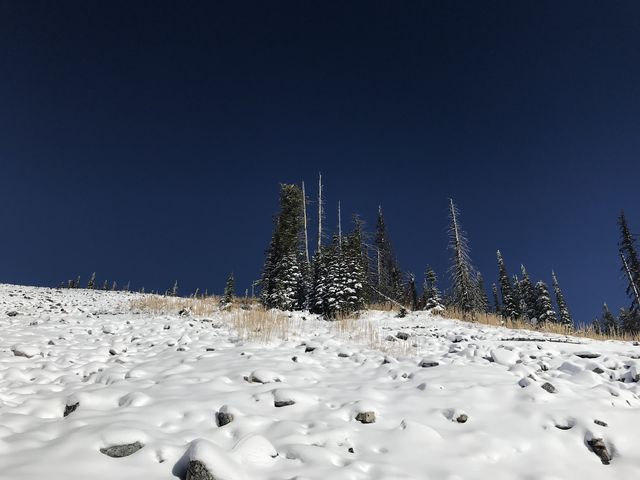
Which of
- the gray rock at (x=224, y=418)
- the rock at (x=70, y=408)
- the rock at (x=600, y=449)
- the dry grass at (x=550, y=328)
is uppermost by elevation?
the dry grass at (x=550, y=328)

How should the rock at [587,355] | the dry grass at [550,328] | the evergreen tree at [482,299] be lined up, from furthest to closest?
the evergreen tree at [482,299]
the dry grass at [550,328]
the rock at [587,355]

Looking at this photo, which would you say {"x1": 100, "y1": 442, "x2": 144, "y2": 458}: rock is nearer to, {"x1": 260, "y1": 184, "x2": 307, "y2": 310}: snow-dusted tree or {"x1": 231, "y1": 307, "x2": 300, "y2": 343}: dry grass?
{"x1": 231, "y1": 307, "x2": 300, "y2": 343}: dry grass

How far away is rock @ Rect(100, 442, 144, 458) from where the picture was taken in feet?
10.3

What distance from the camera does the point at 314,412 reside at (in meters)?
4.34

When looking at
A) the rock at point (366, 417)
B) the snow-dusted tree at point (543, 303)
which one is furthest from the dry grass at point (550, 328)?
the snow-dusted tree at point (543, 303)

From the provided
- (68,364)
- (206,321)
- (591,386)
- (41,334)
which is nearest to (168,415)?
(68,364)

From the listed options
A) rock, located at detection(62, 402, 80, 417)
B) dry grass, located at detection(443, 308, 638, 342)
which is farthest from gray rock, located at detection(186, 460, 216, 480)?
dry grass, located at detection(443, 308, 638, 342)

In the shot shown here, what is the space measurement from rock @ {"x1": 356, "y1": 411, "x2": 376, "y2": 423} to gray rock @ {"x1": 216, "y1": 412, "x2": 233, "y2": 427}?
1393 mm

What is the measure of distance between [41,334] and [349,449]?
8.48m

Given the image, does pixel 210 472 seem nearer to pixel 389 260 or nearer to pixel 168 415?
pixel 168 415

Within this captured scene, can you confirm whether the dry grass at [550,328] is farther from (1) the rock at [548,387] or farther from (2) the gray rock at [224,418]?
(2) the gray rock at [224,418]

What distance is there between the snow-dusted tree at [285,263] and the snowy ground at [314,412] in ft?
59.9

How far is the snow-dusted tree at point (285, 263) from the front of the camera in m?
25.8

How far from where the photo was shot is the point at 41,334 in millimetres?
8672
